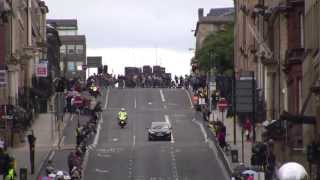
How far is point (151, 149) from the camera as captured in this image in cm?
6931

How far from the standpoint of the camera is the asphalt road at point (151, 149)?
5656 cm

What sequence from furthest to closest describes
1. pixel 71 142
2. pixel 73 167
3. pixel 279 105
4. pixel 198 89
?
pixel 198 89, pixel 71 142, pixel 279 105, pixel 73 167

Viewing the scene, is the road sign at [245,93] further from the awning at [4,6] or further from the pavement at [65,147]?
the awning at [4,6]

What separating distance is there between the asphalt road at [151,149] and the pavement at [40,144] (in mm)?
2241

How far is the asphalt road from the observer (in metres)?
56.6

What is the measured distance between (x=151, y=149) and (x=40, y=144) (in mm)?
7316

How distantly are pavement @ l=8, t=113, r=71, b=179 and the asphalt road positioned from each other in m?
2.24

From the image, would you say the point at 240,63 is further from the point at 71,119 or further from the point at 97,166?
the point at 97,166

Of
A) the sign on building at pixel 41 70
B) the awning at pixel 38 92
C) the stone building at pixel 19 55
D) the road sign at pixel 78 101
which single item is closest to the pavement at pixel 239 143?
the road sign at pixel 78 101

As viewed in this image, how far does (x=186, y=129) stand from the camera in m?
87.0

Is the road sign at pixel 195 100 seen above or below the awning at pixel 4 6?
below

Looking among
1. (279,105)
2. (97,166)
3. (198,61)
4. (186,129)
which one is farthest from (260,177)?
(198,61)

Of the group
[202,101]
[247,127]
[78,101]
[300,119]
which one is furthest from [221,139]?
[202,101]

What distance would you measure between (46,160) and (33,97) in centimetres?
3149
